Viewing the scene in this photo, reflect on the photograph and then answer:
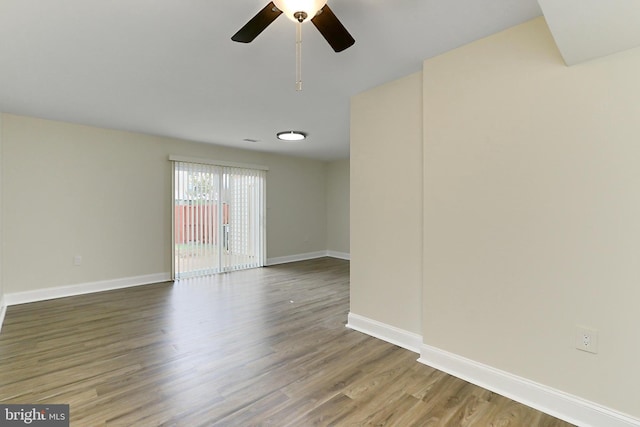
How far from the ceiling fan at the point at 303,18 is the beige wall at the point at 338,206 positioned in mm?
5438

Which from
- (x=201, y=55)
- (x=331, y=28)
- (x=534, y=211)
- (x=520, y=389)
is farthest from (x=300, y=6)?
(x=520, y=389)

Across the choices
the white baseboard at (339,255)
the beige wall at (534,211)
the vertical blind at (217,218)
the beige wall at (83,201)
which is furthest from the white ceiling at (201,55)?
the white baseboard at (339,255)

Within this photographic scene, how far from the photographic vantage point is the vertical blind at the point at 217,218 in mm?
5121

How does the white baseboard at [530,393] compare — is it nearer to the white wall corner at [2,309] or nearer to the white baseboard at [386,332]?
the white baseboard at [386,332]

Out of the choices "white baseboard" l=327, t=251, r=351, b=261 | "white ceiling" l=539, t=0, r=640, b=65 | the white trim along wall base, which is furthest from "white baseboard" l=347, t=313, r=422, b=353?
"white baseboard" l=327, t=251, r=351, b=261

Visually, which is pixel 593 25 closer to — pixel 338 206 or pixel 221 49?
pixel 221 49

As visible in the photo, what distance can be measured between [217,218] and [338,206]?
2.98 meters

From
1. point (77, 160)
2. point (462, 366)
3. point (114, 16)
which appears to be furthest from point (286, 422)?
point (77, 160)

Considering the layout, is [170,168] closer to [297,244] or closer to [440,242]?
[297,244]

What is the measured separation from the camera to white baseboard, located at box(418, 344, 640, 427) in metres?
1.60

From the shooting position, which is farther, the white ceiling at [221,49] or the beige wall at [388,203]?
the beige wall at [388,203]

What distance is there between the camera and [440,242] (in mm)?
2273

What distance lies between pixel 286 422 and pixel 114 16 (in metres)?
2.61

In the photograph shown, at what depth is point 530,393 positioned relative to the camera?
183 cm
